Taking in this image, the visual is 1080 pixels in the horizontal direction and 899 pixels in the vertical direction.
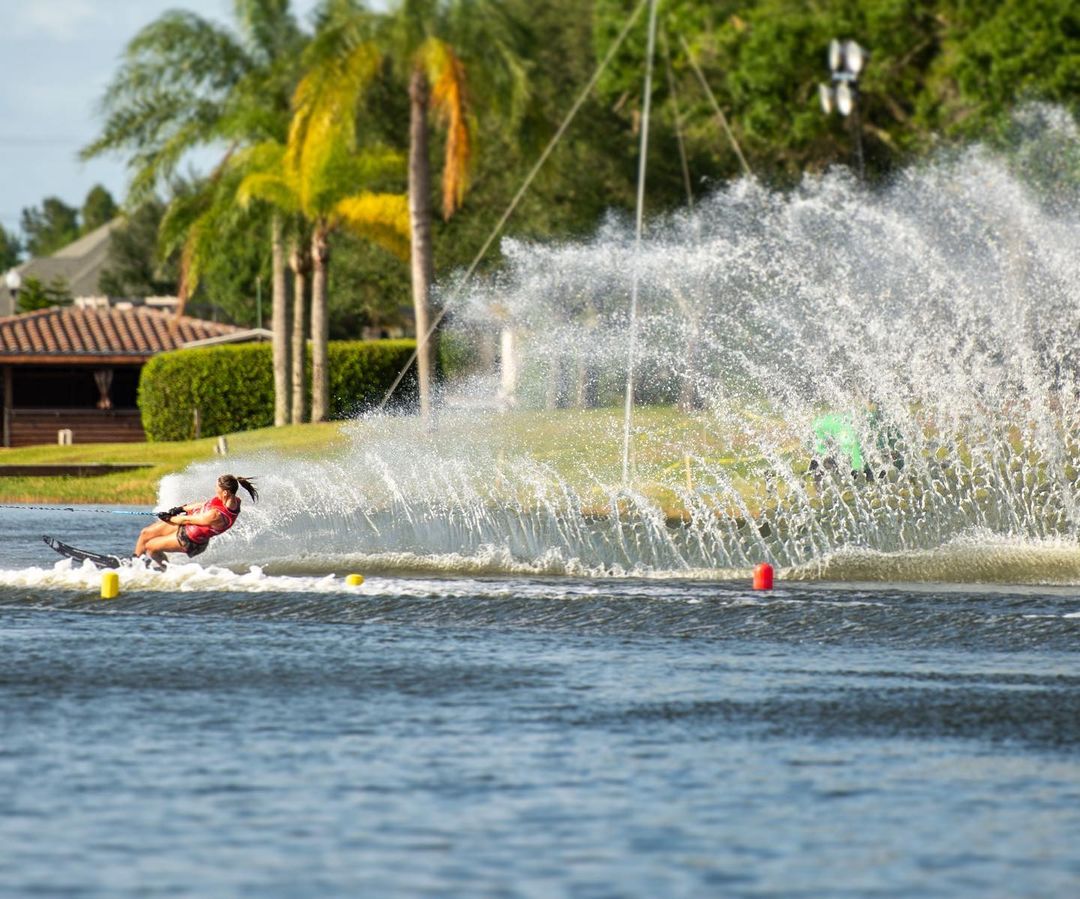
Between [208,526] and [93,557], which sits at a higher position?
[208,526]

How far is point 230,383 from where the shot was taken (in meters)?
52.7

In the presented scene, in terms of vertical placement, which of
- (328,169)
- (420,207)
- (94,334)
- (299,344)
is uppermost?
(328,169)

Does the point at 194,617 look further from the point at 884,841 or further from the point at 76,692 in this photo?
the point at 884,841

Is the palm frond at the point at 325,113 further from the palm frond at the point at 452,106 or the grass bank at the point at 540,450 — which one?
the grass bank at the point at 540,450

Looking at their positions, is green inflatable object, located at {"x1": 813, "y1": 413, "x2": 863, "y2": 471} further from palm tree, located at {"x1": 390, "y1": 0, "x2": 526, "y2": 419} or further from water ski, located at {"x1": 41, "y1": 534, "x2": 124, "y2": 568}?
palm tree, located at {"x1": 390, "y1": 0, "x2": 526, "y2": 419}

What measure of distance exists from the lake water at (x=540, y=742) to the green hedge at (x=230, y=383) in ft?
109

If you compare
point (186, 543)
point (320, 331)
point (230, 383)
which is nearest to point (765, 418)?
point (186, 543)

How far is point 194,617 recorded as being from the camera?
55.7 ft

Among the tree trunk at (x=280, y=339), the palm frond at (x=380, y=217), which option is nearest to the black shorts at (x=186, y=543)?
the palm frond at (x=380, y=217)

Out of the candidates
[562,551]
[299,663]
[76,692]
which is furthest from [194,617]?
[562,551]

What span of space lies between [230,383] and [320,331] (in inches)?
270

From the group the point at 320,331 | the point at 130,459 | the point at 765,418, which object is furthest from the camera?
the point at 320,331

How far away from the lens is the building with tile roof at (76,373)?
55.7 m

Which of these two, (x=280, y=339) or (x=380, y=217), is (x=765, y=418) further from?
(x=280, y=339)
